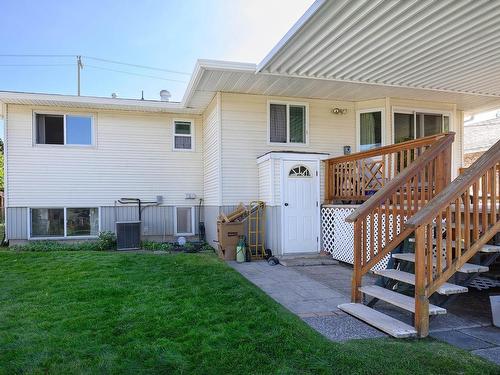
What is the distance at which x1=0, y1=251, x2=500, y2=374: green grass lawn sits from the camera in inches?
110

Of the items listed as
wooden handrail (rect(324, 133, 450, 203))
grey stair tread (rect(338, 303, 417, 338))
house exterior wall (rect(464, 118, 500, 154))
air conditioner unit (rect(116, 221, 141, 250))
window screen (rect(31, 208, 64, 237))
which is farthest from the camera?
house exterior wall (rect(464, 118, 500, 154))

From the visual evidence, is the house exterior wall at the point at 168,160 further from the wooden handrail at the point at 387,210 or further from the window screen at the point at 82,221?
the wooden handrail at the point at 387,210

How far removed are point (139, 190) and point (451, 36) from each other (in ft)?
25.4

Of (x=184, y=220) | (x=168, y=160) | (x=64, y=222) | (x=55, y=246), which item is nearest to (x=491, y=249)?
(x=184, y=220)

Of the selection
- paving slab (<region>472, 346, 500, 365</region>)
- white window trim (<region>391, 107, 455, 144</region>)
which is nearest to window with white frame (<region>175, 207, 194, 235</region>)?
white window trim (<region>391, 107, 455, 144</region>)

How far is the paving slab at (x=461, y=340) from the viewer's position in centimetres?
324

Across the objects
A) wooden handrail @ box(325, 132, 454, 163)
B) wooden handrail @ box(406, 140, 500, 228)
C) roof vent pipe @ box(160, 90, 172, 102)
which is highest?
roof vent pipe @ box(160, 90, 172, 102)

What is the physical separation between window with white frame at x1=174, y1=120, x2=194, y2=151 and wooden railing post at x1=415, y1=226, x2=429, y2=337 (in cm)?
781

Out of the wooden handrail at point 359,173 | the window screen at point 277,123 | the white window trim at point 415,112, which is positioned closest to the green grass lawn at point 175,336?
the wooden handrail at point 359,173

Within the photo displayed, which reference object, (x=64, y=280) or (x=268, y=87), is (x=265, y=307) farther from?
(x=268, y=87)

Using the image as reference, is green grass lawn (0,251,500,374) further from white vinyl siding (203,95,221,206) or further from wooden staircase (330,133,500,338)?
white vinyl siding (203,95,221,206)

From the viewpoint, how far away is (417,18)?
5.07m

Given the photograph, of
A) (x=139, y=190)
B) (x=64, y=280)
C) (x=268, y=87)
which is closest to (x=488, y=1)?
(x=268, y=87)

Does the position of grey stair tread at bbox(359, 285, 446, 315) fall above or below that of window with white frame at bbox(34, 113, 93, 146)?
below
